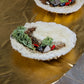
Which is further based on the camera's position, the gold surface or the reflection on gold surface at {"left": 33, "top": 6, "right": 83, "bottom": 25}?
the reflection on gold surface at {"left": 33, "top": 6, "right": 83, "bottom": 25}

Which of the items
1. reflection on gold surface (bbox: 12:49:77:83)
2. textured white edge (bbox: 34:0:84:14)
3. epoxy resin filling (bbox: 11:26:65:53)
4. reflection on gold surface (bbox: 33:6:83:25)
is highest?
textured white edge (bbox: 34:0:84:14)

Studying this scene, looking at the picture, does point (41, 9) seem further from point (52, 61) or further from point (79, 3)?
point (52, 61)

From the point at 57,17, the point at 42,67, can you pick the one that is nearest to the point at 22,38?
the point at 42,67

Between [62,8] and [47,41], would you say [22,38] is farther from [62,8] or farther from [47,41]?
[62,8]

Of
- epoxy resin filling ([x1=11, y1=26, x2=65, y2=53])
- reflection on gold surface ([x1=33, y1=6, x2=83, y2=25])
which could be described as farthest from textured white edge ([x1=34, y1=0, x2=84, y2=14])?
epoxy resin filling ([x1=11, y1=26, x2=65, y2=53])

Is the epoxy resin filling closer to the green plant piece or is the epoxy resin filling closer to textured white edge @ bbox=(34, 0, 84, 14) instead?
the green plant piece

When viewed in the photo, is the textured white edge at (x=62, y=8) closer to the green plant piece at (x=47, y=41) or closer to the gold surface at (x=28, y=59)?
the gold surface at (x=28, y=59)

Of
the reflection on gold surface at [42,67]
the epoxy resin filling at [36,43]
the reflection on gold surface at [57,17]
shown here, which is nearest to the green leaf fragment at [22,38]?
the epoxy resin filling at [36,43]
